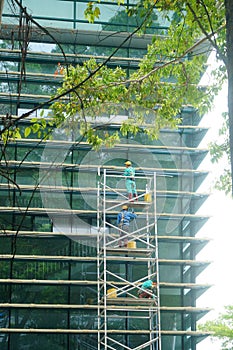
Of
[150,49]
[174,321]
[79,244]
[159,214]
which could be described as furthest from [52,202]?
[150,49]

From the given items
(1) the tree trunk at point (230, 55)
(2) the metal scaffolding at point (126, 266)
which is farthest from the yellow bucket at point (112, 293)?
(1) the tree trunk at point (230, 55)

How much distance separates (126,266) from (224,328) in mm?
13213

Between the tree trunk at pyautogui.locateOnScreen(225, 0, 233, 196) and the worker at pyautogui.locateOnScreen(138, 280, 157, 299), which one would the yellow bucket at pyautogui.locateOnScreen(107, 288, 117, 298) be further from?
the tree trunk at pyautogui.locateOnScreen(225, 0, 233, 196)

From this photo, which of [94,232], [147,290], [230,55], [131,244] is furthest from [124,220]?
[230,55]

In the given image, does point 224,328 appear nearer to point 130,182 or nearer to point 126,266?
point 126,266

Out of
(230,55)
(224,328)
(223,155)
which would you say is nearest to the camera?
(230,55)

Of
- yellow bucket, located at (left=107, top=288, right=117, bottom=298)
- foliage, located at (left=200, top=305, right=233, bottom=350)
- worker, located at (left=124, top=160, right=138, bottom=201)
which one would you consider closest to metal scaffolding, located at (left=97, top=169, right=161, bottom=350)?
yellow bucket, located at (left=107, top=288, right=117, bottom=298)

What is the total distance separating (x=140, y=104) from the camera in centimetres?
1363

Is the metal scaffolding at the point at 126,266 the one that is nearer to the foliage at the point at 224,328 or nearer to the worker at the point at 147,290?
the worker at the point at 147,290

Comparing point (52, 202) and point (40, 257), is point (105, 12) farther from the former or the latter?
point (40, 257)

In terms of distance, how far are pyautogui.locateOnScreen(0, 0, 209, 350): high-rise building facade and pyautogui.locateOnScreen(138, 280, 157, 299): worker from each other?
0.15m

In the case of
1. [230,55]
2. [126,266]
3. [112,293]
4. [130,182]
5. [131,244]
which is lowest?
[230,55]

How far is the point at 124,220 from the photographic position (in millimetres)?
20375

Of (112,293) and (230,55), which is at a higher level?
(112,293)
